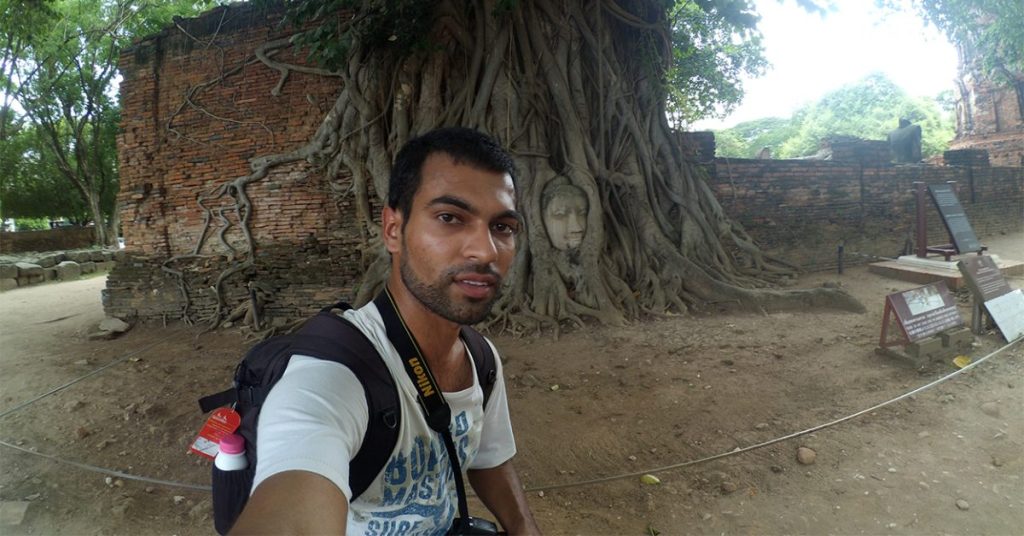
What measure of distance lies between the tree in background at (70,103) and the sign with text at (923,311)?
1112 cm

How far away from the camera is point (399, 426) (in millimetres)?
992

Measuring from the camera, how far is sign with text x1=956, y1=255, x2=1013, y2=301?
4020 millimetres

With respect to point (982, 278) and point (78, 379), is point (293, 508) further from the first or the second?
point (982, 278)

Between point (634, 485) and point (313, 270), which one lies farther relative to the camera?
point (313, 270)

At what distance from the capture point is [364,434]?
95 centimetres

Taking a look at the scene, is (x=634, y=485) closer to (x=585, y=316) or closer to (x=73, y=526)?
(x=585, y=316)

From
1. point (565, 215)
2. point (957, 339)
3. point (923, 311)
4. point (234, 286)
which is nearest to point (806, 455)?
point (923, 311)

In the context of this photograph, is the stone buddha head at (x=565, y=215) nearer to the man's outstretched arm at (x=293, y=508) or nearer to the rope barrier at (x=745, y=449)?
the rope barrier at (x=745, y=449)

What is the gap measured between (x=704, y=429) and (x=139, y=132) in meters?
7.79

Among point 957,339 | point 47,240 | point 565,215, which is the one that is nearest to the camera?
point 957,339

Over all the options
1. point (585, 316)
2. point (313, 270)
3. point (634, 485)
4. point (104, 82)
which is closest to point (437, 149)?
point (634, 485)

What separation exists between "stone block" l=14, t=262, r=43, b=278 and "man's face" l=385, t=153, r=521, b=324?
1534 centimetres

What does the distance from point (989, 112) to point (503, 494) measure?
1815 centimetres

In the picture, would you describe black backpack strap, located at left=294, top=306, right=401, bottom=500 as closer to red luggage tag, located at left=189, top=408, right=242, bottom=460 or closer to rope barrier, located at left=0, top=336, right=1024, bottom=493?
red luggage tag, located at left=189, top=408, right=242, bottom=460
